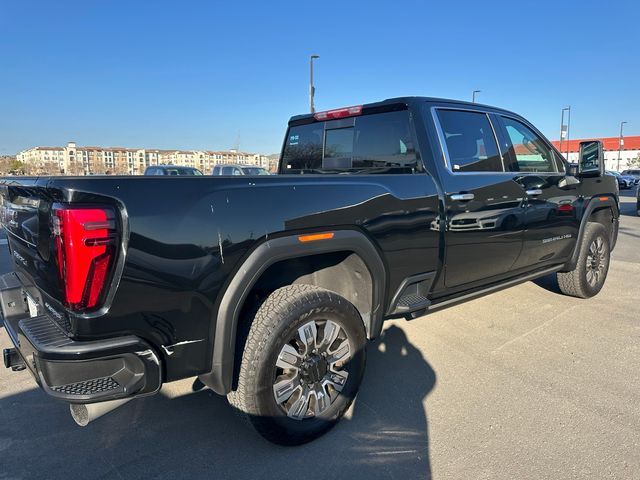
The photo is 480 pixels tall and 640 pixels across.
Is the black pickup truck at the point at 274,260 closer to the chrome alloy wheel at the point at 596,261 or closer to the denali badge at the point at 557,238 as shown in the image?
Result: the denali badge at the point at 557,238

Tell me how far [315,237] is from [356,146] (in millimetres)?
1596

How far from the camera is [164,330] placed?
2.02 m

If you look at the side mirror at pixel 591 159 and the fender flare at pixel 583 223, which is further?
the fender flare at pixel 583 223

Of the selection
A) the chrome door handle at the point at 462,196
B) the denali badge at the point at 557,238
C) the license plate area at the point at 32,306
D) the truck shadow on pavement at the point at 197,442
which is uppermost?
the chrome door handle at the point at 462,196

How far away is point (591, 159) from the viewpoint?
14.6ft

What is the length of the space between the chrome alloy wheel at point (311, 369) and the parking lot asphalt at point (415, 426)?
0.24m

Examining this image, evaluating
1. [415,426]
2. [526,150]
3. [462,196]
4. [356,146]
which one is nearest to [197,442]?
[415,426]

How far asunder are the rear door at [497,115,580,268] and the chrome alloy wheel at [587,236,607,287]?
2.08 ft

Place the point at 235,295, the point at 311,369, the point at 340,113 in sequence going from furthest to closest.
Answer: the point at 340,113 → the point at 311,369 → the point at 235,295

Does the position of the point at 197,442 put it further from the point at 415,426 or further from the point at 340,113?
the point at 340,113

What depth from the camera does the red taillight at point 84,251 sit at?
1800 millimetres

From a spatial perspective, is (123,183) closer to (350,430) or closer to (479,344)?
(350,430)

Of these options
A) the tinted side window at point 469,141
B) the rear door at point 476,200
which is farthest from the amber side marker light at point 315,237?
the tinted side window at point 469,141

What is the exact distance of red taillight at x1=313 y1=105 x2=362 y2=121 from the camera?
376cm
